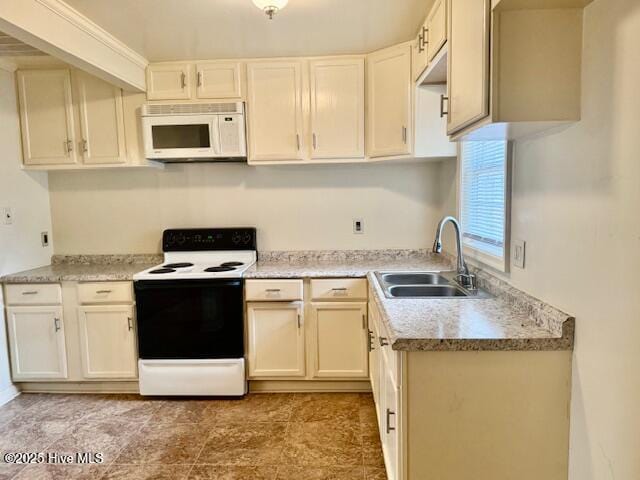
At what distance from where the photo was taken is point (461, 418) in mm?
1358

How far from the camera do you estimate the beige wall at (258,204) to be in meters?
3.15

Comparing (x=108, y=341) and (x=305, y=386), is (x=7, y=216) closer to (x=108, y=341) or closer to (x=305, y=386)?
(x=108, y=341)

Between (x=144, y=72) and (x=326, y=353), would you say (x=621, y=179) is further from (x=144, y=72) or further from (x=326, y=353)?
(x=144, y=72)

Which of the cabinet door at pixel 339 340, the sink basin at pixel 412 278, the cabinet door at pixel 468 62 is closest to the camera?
the cabinet door at pixel 468 62

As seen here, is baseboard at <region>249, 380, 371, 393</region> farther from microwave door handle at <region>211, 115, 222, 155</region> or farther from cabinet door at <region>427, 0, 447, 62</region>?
cabinet door at <region>427, 0, 447, 62</region>

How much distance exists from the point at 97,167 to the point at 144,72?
789 millimetres

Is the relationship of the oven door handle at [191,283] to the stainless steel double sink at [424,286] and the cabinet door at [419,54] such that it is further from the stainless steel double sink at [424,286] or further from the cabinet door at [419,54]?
the cabinet door at [419,54]

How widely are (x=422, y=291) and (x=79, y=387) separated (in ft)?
A: 8.39

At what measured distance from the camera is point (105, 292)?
8.95 ft

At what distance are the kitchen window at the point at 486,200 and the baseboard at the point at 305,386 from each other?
1214 millimetres

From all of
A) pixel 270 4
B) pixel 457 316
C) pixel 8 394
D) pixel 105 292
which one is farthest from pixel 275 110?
pixel 8 394

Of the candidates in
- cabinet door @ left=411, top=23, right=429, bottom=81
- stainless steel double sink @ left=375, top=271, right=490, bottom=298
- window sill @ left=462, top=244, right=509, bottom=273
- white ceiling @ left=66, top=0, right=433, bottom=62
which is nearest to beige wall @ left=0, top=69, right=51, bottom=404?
white ceiling @ left=66, top=0, right=433, bottom=62

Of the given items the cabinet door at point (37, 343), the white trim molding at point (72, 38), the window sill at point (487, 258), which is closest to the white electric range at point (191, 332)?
the cabinet door at point (37, 343)

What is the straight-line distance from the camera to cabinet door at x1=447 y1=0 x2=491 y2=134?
126 cm
